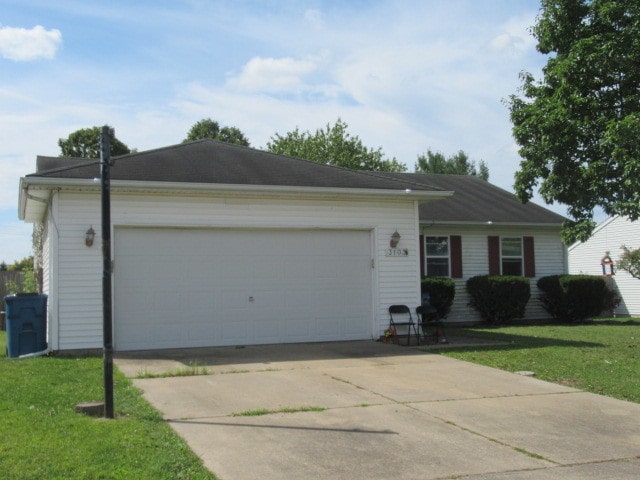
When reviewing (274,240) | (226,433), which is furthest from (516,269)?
(226,433)

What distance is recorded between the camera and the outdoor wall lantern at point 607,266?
25.8 meters

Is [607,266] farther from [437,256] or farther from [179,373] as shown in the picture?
[179,373]

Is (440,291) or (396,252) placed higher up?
(396,252)

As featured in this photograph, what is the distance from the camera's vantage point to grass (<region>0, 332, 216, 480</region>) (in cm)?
505

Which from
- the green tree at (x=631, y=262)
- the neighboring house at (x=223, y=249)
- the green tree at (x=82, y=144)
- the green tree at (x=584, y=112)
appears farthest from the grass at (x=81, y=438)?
the green tree at (x=82, y=144)

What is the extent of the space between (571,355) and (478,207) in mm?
10155

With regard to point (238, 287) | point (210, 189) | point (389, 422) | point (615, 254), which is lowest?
point (389, 422)

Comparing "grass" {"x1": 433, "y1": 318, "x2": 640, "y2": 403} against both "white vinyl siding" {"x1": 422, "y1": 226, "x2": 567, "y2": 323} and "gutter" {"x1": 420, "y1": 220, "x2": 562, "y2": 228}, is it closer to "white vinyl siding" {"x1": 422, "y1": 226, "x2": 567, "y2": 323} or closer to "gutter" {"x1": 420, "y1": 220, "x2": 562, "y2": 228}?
"white vinyl siding" {"x1": 422, "y1": 226, "x2": 567, "y2": 323}

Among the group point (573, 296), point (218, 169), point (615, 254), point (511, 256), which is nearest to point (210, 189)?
point (218, 169)

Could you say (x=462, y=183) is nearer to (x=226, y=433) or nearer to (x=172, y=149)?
(x=172, y=149)

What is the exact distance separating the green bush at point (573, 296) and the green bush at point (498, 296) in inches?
41.5

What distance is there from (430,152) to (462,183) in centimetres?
3488

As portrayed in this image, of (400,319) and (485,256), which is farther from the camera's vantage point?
(485,256)

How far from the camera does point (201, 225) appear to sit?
12.9 m
